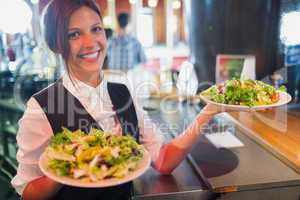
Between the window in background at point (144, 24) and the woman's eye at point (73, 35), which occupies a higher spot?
the window in background at point (144, 24)

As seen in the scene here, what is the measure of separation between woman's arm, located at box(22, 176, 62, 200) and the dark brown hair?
41cm

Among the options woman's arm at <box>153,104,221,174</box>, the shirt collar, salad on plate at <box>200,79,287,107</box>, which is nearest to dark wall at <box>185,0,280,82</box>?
salad on plate at <box>200,79,287,107</box>

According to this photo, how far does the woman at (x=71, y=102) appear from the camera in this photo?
0.93m

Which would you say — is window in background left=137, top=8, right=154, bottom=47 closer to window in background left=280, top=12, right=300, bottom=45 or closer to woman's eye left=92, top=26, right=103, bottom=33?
window in background left=280, top=12, right=300, bottom=45

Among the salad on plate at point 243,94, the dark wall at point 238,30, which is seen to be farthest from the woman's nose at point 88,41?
the dark wall at point 238,30

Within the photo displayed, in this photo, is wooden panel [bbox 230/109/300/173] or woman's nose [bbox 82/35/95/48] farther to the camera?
wooden panel [bbox 230/109/300/173]

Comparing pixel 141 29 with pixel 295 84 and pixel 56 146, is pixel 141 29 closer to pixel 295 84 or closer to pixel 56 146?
pixel 295 84

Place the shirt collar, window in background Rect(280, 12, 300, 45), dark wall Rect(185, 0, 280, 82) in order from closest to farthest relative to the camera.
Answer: the shirt collar → window in background Rect(280, 12, 300, 45) → dark wall Rect(185, 0, 280, 82)

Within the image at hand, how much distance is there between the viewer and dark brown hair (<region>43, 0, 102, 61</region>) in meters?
0.93

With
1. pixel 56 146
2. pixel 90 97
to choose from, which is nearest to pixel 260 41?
pixel 90 97

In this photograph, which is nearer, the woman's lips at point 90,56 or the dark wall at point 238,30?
the woman's lips at point 90,56

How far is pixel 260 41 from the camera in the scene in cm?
182

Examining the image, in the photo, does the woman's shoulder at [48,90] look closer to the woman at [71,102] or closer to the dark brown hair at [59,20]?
the woman at [71,102]

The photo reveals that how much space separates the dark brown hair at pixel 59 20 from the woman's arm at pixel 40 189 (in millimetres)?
410
